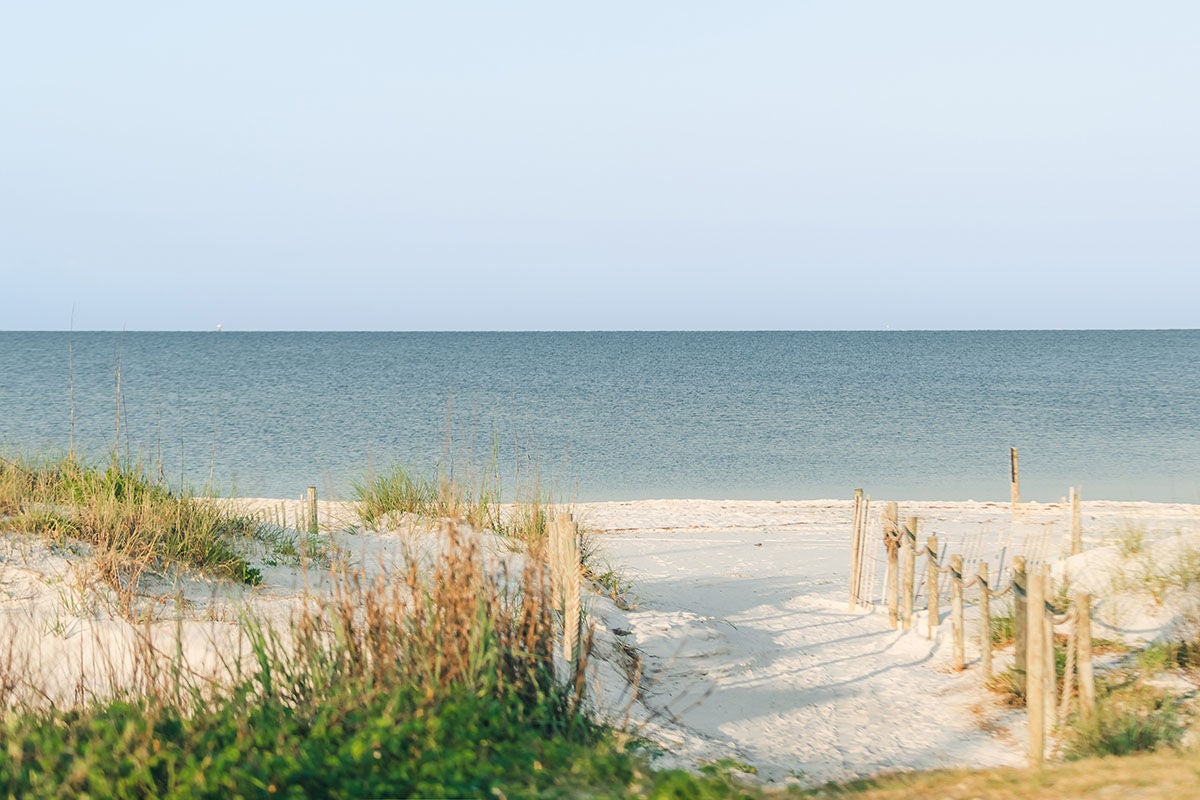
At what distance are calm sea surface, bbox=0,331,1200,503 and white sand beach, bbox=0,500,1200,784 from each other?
5.24 feet

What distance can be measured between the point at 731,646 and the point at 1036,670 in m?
3.07

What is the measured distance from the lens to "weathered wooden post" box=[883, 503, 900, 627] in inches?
386

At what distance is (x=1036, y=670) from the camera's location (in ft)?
19.6

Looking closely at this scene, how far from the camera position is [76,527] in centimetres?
774

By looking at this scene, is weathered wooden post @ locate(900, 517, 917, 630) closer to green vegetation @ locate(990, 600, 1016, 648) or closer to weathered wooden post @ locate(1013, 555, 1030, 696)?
green vegetation @ locate(990, 600, 1016, 648)

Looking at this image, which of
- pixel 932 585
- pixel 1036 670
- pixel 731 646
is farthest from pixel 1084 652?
pixel 731 646

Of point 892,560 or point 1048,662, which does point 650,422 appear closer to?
point 892,560

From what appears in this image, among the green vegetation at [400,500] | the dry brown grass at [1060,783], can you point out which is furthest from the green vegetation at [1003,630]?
the green vegetation at [400,500]

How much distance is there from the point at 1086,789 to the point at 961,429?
109 ft

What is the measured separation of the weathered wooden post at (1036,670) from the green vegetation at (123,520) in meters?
5.76

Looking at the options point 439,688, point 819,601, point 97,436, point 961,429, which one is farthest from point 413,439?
point 439,688

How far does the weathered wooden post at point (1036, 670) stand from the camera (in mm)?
5844

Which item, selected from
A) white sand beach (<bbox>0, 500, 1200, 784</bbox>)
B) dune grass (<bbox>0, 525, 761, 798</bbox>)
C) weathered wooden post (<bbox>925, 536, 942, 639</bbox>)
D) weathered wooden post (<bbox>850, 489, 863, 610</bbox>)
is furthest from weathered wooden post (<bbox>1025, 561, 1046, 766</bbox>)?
weathered wooden post (<bbox>850, 489, 863, 610</bbox>)

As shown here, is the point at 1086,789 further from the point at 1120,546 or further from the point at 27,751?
the point at 1120,546
